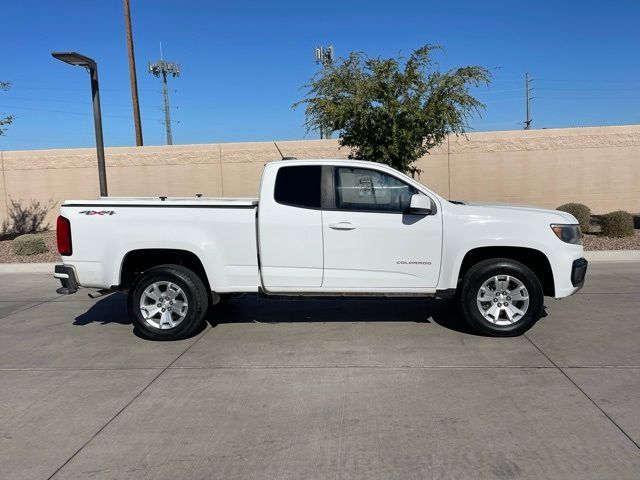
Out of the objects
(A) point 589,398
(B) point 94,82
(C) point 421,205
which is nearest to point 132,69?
(B) point 94,82

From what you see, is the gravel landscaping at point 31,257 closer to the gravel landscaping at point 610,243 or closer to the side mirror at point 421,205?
the side mirror at point 421,205

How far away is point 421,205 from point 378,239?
596 mm

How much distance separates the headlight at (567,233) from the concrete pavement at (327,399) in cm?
108

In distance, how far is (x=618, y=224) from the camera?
13164mm

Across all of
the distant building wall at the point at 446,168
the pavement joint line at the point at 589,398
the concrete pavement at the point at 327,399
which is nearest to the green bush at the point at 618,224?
the distant building wall at the point at 446,168

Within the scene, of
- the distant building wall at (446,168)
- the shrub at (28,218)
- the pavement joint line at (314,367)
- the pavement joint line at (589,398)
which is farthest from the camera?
the shrub at (28,218)

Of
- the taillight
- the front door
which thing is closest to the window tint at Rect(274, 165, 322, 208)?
the front door

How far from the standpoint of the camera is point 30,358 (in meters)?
6.02

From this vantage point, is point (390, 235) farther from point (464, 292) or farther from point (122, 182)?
point (122, 182)

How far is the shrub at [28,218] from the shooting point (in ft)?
58.6

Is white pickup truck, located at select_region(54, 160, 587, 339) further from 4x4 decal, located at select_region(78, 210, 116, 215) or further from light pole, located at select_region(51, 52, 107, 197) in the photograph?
light pole, located at select_region(51, 52, 107, 197)

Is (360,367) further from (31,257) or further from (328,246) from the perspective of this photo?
(31,257)

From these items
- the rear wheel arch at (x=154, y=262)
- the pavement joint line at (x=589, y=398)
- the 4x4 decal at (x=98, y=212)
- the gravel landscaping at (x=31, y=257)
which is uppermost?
the 4x4 decal at (x=98, y=212)

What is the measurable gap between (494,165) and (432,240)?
1156 centimetres
